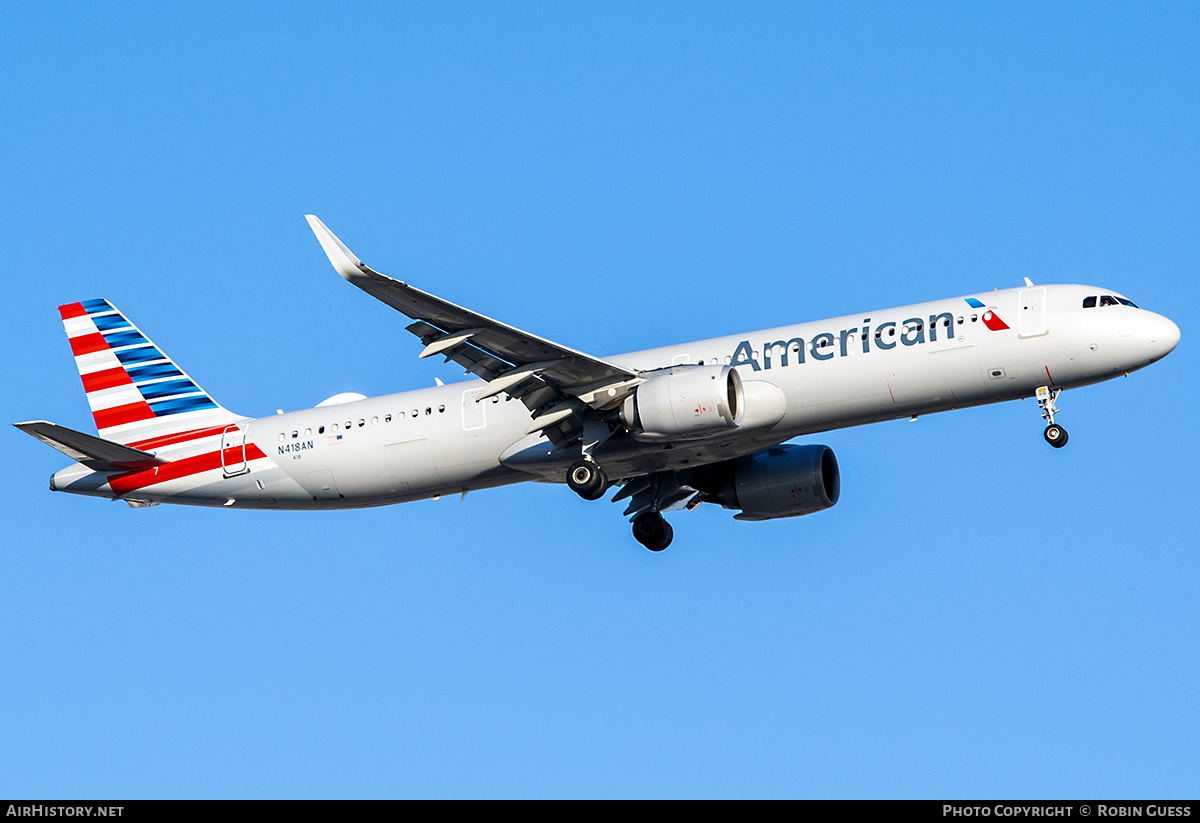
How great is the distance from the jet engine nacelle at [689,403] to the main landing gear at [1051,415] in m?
6.92

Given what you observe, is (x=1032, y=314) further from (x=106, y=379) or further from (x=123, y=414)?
(x=106, y=379)

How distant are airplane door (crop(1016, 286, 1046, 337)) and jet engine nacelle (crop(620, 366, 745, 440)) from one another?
665 cm

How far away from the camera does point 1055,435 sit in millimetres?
31656

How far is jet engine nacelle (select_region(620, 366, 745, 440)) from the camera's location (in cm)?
3145

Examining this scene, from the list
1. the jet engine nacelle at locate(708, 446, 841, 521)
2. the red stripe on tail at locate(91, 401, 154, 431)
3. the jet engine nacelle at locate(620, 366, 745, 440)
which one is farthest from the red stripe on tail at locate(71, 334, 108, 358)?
the jet engine nacelle at locate(708, 446, 841, 521)

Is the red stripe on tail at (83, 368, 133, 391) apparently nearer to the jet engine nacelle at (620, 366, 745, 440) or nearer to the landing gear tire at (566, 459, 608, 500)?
the landing gear tire at (566, 459, 608, 500)

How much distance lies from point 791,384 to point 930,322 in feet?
11.6

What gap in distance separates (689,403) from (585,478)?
3.82 meters

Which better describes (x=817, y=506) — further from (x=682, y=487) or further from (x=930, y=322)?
(x=930, y=322)

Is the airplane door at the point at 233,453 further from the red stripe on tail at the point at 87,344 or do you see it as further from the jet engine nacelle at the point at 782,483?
the jet engine nacelle at the point at 782,483

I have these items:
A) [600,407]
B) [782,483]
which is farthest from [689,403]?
[782,483]

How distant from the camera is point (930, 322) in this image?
32250 mm
